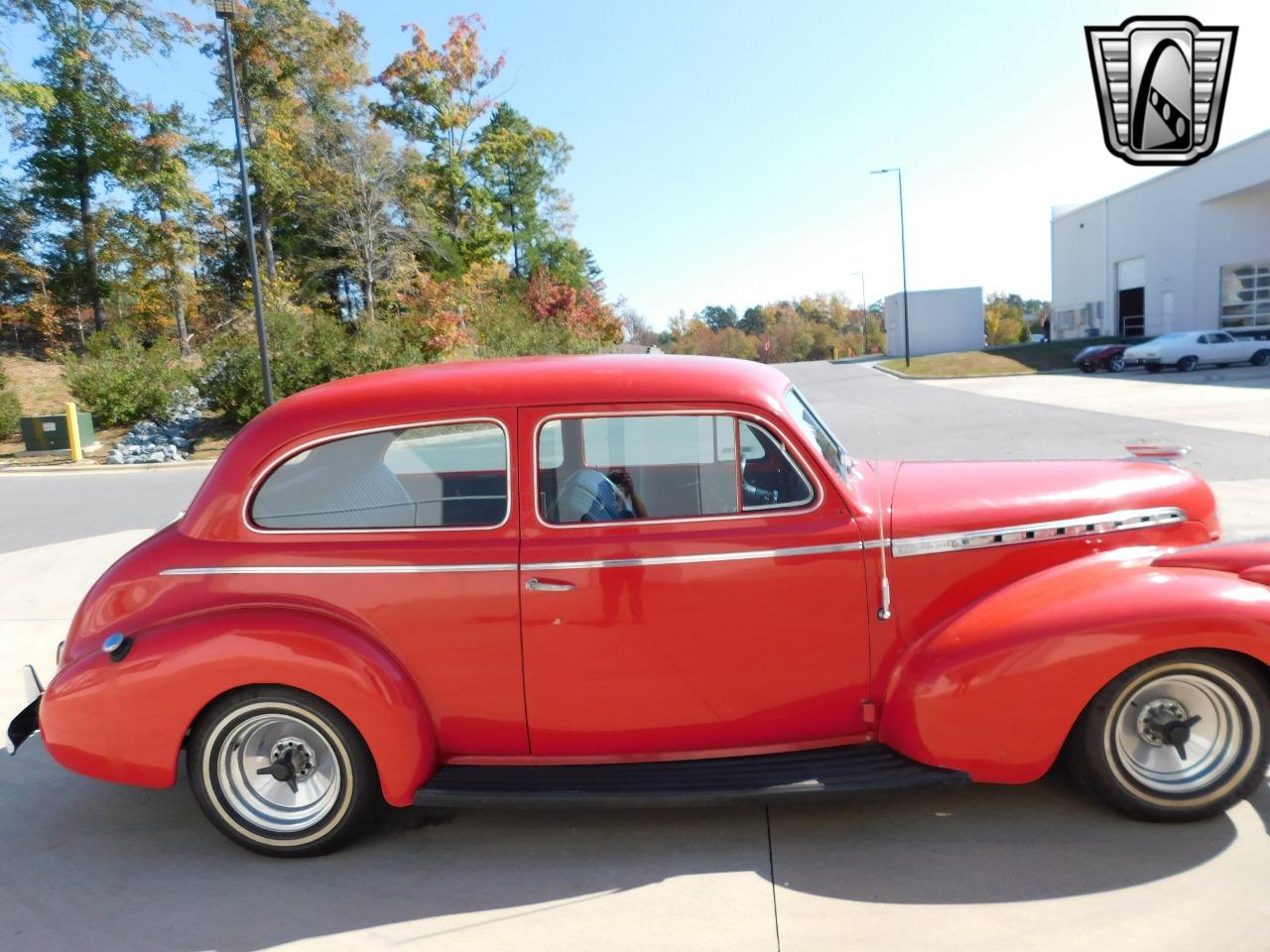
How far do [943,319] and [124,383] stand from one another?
4128 centimetres

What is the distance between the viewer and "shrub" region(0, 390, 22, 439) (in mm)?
22141

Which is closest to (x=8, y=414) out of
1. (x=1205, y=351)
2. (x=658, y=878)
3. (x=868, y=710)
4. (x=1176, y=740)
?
(x=658, y=878)

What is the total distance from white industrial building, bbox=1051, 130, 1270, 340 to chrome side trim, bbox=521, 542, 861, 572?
3824cm

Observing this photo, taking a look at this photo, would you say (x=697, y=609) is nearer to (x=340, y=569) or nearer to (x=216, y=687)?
(x=340, y=569)

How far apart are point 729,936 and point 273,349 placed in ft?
74.7

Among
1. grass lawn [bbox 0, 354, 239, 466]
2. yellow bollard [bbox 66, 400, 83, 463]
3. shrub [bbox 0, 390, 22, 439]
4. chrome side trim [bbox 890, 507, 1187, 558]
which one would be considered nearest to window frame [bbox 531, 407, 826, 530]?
chrome side trim [bbox 890, 507, 1187, 558]

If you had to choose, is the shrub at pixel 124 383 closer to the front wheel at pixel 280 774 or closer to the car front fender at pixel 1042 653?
the front wheel at pixel 280 774

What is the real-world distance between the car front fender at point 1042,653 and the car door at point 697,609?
0.27 m

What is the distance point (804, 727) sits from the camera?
3.12 meters

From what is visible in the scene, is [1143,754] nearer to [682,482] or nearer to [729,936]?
[729,936]

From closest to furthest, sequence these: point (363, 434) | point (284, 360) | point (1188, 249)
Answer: point (363, 434) < point (284, 360) < point (1188, 249)

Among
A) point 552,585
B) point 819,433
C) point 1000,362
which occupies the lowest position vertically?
point 552,585

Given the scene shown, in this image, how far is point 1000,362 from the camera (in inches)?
1427

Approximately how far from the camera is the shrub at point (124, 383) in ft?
73.4
